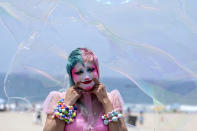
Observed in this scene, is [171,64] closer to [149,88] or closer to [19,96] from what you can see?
[149,88]

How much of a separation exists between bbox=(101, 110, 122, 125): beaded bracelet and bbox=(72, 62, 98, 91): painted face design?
0.29 m

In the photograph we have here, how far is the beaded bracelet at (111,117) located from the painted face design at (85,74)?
290mm

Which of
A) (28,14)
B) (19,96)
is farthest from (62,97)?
(28,14)

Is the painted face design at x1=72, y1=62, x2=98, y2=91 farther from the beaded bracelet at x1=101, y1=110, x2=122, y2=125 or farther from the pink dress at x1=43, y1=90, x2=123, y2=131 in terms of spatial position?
the beaded bracelet at x1=101, y1=110, x2=122, y2=125

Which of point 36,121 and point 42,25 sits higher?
point 36,121

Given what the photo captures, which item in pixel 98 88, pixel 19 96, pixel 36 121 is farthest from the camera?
pixel 36 121

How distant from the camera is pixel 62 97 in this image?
3119mm

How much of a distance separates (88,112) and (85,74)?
13.2 inches

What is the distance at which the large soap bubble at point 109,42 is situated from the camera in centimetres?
404

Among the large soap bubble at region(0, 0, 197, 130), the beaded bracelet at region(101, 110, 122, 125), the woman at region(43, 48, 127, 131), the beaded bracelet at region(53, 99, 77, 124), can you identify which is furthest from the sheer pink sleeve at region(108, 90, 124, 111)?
the large soap bubble at region(0, 0, 197, 130)

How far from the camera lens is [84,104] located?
121 inches

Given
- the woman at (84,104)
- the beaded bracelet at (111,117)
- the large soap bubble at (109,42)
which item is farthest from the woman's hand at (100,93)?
the large soap bubble at (109,42)

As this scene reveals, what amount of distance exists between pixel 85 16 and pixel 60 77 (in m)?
0.78

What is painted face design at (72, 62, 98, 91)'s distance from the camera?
303 cm
